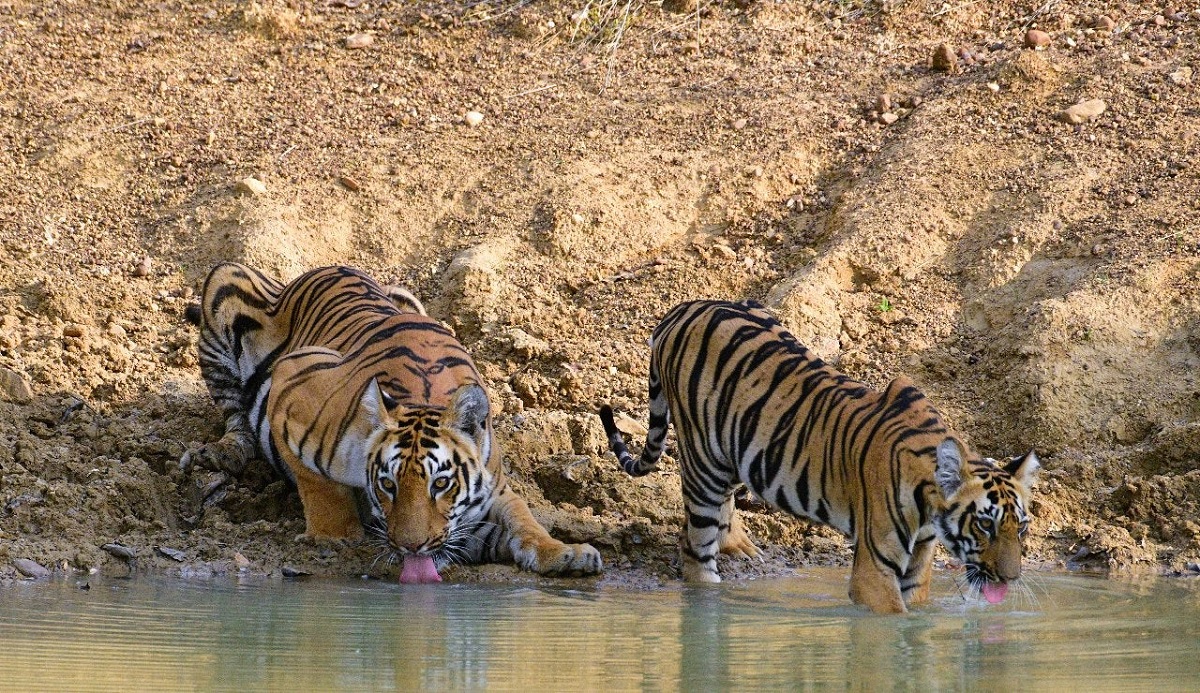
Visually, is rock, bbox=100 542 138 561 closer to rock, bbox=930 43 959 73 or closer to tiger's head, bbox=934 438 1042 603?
tiger's head, bbox=934 438 1042 603

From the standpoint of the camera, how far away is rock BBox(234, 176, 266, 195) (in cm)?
1070

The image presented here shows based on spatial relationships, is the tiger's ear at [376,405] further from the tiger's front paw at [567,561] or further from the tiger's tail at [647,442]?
the tiger's tail at [647,442]

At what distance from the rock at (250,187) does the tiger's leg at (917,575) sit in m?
5.78

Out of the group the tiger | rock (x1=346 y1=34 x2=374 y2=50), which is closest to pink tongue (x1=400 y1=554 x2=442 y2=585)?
the tiger

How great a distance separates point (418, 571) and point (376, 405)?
742 millimetres

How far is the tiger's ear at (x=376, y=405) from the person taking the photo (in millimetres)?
6980

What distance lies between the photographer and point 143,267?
33.8ft

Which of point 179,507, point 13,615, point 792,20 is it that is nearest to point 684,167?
point 792,20

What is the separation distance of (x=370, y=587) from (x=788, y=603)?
5.80 feet

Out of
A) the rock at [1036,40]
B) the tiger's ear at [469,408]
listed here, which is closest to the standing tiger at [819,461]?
the tiger's ear at [469,408]

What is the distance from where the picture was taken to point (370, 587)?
690 centimetres

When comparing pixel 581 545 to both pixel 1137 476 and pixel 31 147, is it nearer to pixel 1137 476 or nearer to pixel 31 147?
pixel 1137 476

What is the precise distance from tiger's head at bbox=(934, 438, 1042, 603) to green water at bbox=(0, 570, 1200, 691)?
0.20 m

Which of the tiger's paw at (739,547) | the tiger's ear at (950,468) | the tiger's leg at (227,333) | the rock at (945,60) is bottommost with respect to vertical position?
the tiger's paw at (739,547)
